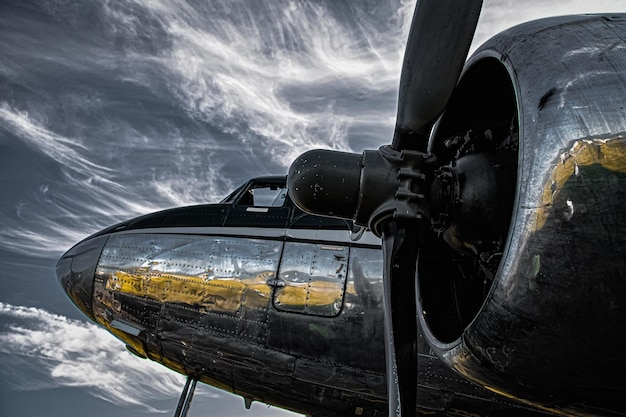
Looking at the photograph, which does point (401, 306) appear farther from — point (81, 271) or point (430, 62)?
point (81, 271)

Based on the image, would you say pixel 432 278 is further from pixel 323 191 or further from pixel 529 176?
pixel 529 176

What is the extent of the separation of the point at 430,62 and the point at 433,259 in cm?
172

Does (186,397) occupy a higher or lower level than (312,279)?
lower

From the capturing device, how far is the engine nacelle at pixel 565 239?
86.7 inches

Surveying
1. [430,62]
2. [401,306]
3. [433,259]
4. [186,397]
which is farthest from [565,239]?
[186,397]

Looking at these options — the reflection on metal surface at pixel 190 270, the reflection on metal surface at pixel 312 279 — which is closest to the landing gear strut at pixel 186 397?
the reflection on metal surface at pixel 190 270

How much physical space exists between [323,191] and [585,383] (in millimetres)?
1923

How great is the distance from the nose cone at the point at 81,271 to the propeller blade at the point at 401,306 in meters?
4.51

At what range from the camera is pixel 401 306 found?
337 cm

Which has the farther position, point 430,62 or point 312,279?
point 312,279

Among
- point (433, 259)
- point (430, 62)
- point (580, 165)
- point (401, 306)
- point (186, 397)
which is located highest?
point (430, 62)

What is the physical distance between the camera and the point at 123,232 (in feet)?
21.6

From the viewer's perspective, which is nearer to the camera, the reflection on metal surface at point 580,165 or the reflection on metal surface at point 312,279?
the reflection on metal surface at point 580,165

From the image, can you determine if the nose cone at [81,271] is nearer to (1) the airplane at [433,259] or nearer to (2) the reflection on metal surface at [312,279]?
(1) the airplane at [433,259]
